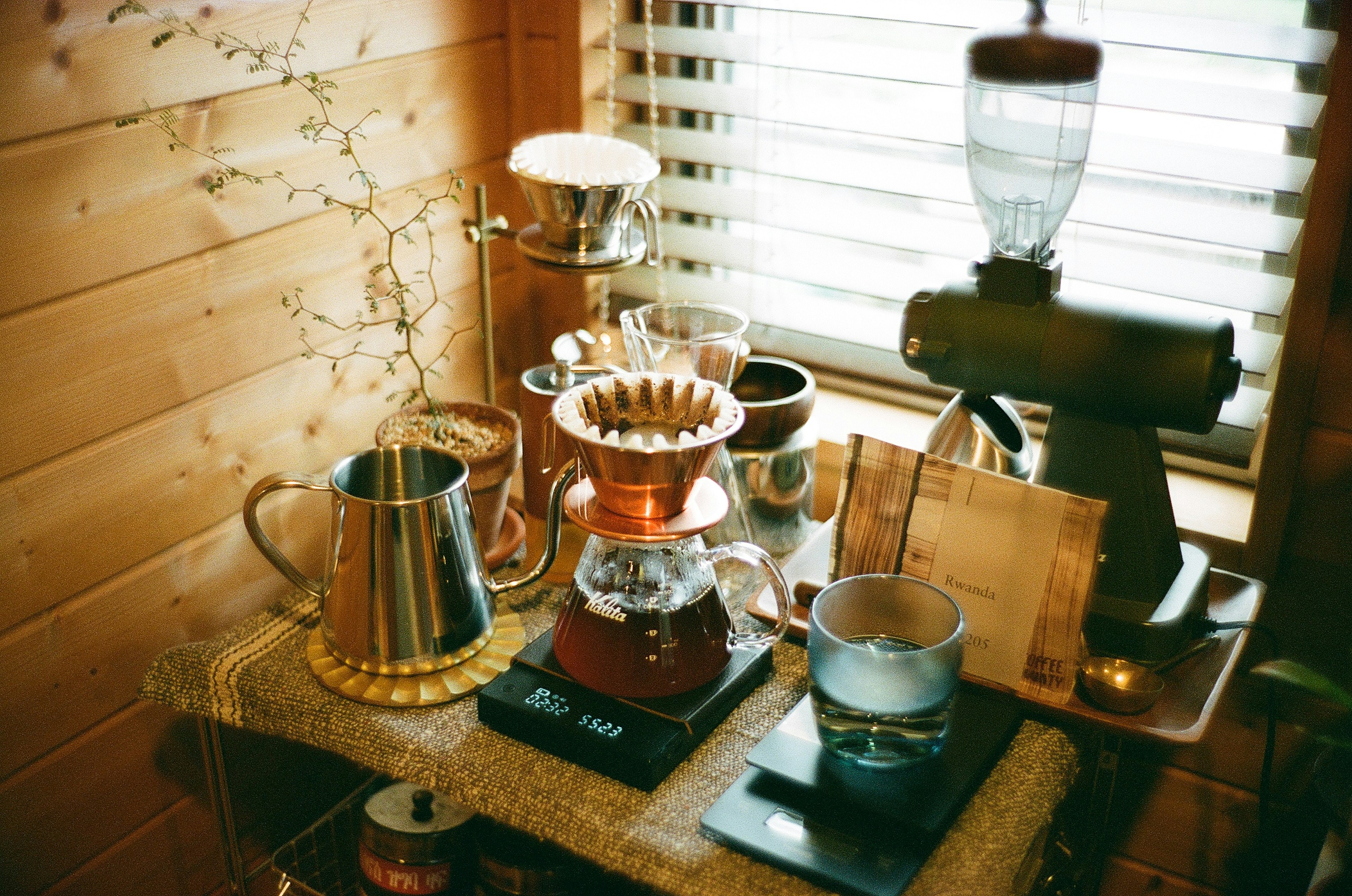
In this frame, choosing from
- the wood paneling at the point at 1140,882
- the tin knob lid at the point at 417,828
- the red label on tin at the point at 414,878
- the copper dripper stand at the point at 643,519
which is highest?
the copper dripper stand at the point at 643,519

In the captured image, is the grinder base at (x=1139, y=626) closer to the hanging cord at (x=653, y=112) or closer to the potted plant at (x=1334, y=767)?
the potted plant at (x=1334, y=767)

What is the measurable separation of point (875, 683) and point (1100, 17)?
75 cm

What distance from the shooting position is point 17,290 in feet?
3.31

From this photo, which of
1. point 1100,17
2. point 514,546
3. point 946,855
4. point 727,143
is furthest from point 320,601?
point 1100,17

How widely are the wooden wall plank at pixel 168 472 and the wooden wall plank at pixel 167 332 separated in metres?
0.02

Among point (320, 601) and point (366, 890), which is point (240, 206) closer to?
point (320, 601)

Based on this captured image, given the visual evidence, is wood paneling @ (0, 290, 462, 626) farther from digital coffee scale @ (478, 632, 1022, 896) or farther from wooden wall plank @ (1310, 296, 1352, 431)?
wooden wall plank @ (1310, 296, 1352, 431)

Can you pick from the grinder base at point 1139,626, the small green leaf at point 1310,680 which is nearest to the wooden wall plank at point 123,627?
the grinder base at point 1139,626

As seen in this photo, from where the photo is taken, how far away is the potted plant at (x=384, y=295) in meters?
1.12

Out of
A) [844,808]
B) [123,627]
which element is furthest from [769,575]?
[123,627]

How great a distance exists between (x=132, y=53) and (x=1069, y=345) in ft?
2.81

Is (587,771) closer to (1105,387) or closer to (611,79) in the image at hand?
(1105,387)

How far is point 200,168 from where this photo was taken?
3.69ft

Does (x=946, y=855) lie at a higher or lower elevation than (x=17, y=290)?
lower
